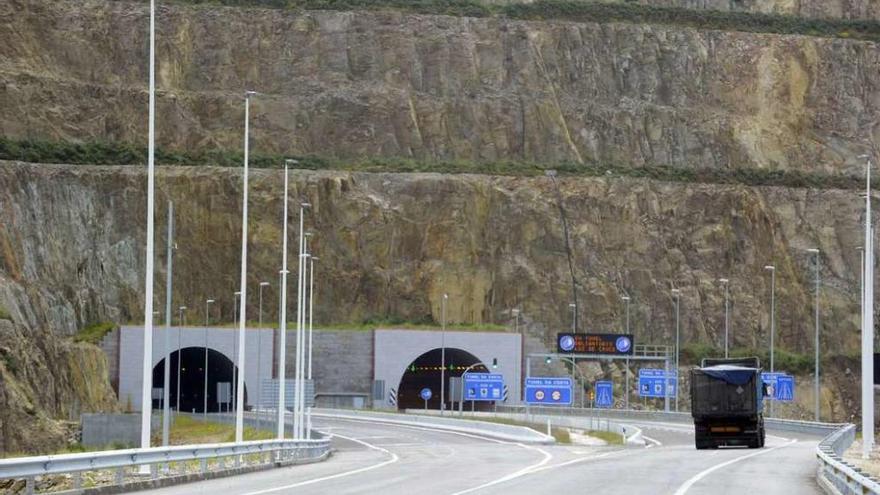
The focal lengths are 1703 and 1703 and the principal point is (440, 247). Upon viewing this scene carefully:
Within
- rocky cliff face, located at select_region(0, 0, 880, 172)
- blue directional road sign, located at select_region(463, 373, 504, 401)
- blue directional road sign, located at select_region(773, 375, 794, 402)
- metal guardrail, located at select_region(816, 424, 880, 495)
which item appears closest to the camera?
metal guardrail, located at select_region(816, 424, 880, 495)

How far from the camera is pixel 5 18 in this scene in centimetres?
12788

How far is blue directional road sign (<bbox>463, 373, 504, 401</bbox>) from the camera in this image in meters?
95.1

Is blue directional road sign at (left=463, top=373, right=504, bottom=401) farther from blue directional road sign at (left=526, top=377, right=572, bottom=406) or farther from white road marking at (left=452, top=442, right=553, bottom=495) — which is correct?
white road marking at (left=452, top=442, right=553, bottom=495)

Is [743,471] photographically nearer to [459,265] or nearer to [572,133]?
[459,265]

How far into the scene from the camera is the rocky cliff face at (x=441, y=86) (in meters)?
129

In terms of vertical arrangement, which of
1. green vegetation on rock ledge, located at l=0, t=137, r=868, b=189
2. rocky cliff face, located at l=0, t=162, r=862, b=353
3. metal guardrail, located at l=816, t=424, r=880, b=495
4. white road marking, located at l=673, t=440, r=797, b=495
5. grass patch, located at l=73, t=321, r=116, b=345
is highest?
green vegetation on rock ledge, located at l=0, t=137, r=868, b=189

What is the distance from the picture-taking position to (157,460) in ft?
106

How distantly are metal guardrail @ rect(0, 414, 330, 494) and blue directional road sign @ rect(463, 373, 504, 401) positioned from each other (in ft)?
149

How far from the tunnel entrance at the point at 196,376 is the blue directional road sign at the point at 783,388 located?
37.0 metres

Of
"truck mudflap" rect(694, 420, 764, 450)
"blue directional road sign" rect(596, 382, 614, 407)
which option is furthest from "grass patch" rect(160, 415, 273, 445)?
"blue directional road sign" rect(596, 382, 614, 407)

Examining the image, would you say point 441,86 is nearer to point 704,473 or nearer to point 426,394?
point 426,394

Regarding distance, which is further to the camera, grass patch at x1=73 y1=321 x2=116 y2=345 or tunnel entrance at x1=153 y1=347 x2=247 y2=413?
tunnel entrance at x1=153 y1=347 x2=247 y2=413

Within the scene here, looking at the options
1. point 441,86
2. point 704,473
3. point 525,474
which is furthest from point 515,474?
point 441,86

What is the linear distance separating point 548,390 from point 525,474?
39.1 metres
